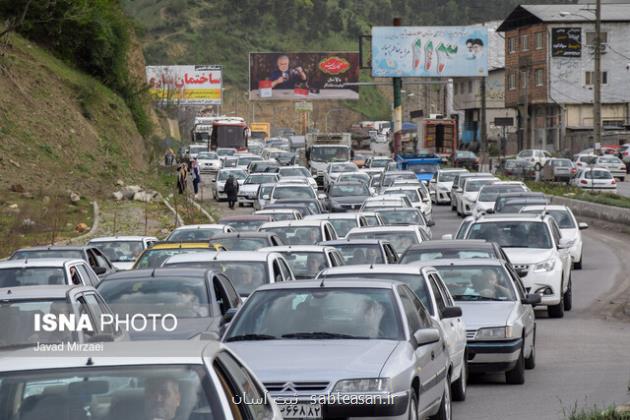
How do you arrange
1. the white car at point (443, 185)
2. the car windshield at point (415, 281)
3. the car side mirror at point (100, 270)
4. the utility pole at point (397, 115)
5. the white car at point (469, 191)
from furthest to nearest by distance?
the utility pole at point (397, 115) < the white car at point (443, 185) < the white car at point (469, 191) < the car side mirror at point (100, 270) < the car windshield at point (415, 281)

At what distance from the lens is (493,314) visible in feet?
50.6

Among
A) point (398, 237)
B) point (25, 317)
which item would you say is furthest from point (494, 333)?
point (398, 237)

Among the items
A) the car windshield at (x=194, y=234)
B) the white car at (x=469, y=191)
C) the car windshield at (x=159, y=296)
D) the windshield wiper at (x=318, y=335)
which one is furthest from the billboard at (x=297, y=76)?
the windshield wiper at (x=318, y=335)

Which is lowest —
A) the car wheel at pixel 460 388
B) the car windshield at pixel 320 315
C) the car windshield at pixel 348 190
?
the car windshield at pixel 348 190

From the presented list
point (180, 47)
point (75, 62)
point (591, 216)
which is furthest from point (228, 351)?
point (180, 47)

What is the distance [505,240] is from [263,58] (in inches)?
3341

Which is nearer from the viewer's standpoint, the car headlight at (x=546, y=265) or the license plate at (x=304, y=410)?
the license plate at (x=304, y=410)

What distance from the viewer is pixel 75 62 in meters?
59.3

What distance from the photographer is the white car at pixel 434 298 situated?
1309 cm

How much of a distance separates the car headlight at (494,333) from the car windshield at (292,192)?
90.6 feet

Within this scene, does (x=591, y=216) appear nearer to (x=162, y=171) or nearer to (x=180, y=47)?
(x=162, y=171)

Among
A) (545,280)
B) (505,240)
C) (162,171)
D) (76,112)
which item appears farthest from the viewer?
(162,171)

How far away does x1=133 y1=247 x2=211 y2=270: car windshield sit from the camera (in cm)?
2027

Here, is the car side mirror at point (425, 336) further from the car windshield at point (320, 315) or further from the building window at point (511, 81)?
the building window at point (511, 81)
